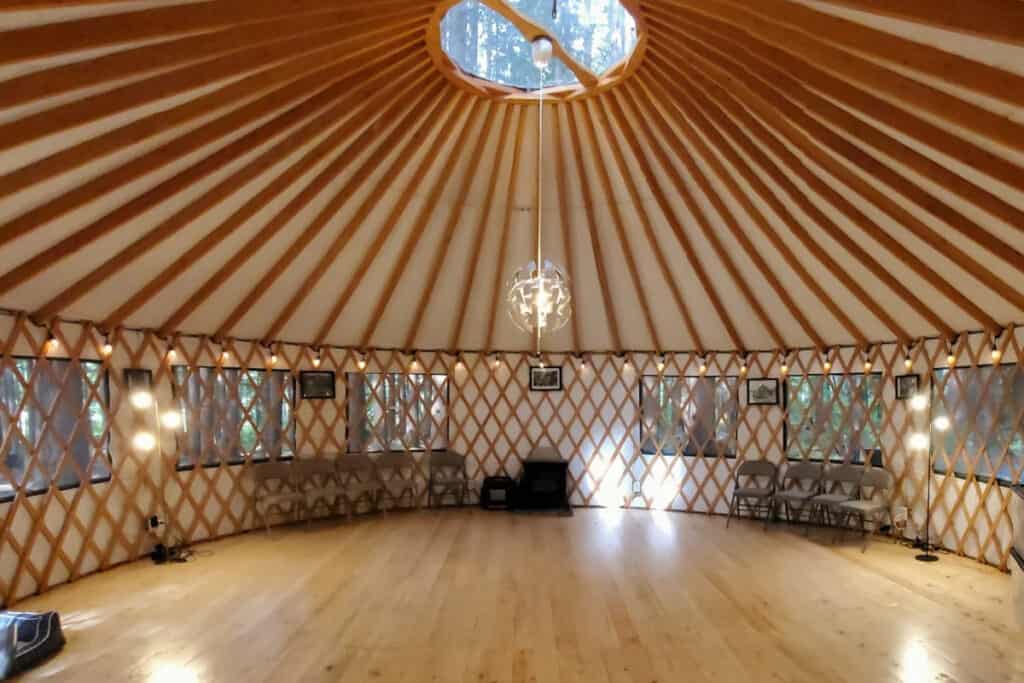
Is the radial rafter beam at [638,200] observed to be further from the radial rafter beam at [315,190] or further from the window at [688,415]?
the radial rafter beam at [315,190]

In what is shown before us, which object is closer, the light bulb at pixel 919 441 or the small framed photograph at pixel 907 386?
the light bulb at pixel 919 441

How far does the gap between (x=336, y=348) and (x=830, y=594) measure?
5.27 metres

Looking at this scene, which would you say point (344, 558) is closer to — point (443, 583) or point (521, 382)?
point (443, 583)

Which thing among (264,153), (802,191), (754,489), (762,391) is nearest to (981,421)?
(762,391)

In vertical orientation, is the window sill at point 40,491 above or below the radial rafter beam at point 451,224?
below

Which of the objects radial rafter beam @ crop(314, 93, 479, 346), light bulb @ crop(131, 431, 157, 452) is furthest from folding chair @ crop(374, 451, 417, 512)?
light bulb @ crop(131, 431, 157, 452)

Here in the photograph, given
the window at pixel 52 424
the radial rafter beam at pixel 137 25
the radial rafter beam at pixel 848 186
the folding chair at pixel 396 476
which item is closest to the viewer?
the radial rafter beam at pixel 137 25

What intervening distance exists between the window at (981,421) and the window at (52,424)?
725 centimetres

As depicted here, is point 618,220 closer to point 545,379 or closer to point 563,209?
point 563,209

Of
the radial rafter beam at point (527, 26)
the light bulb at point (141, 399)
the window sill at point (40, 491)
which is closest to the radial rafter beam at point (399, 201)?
the radial rafter beam at point (527, 26)

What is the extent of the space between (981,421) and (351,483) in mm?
6020

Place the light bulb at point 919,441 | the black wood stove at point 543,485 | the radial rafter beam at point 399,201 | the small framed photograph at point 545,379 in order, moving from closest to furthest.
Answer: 1. the radial rafter beam at point 399,201
2. the light bulb at point 919,441
3. the black wood stove at point 543,485
4. the small framed photograph at point 545,379

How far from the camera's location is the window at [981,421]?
5211 mm

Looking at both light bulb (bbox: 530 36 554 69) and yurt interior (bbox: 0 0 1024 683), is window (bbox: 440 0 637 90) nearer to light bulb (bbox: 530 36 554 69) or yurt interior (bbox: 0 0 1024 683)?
yurt interior (bbox: 0 0 1024 683)
